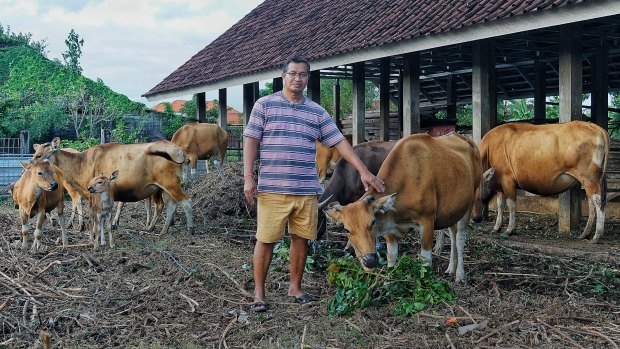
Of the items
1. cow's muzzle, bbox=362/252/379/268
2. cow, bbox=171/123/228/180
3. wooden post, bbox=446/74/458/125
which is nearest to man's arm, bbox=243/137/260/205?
cow's muzzle, bbox=362/252/379/268

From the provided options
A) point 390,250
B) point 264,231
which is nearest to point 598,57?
point 390,250

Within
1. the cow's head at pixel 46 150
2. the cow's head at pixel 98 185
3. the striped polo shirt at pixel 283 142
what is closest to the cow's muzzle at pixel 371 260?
the striped polo shirt at pixel 283 142

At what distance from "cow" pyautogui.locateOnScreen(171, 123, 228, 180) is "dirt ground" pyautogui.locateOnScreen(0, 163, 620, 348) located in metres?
6.88

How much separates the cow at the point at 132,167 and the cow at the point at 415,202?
473cm

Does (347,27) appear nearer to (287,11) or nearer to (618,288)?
(287,11)

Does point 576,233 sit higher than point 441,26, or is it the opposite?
point 441,26

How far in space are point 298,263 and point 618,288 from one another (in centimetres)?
320

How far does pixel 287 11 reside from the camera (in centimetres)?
1998

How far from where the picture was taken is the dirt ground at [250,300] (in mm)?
5727

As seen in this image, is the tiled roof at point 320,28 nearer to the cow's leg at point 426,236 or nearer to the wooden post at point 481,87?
the wooden post at point 481,87

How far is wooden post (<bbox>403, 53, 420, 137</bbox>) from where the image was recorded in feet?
42.2

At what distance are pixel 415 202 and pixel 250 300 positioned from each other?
1765 millimetres

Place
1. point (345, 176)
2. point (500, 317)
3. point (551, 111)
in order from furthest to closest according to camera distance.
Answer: point (551, 111), point (345, 176), point (500, 317)

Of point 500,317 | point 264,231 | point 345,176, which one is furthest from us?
point 345,176
